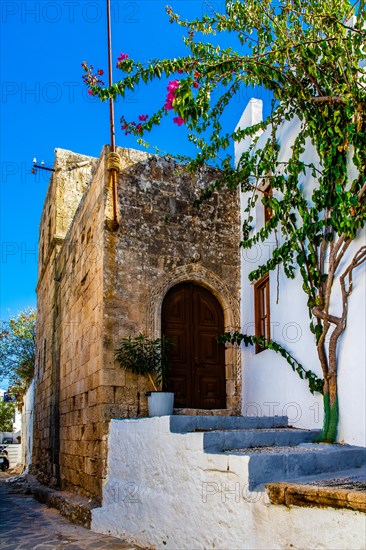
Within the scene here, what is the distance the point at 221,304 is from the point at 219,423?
2.43m

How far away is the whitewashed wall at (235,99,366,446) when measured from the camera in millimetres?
5078

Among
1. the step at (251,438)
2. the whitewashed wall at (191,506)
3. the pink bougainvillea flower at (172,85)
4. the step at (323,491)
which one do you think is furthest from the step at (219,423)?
the pink bougainvillea flower at (172,85)

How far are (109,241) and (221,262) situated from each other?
5.73 feet

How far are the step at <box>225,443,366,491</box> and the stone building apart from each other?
244 cm

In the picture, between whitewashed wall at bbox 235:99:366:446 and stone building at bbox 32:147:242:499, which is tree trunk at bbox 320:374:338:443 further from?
stone building at bbox 32:147:242:499

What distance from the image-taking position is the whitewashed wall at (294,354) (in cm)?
508

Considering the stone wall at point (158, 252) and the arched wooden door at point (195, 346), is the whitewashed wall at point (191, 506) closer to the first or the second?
the stone wall at point (158, 252)

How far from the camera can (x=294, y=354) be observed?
6199mm

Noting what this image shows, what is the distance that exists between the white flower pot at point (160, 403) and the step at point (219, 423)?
90cm

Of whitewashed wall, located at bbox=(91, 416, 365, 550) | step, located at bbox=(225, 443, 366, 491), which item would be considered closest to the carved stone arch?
whitewashed wall, located at bbox=(91, 416, 365, 550)

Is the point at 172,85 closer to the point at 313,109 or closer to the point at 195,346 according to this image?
the point at 313,109

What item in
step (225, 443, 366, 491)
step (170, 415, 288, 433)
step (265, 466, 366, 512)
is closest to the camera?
step (265, 466, 366, 512)

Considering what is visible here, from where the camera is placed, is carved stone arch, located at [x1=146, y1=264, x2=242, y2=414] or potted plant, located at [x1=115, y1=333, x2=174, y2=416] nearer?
potted plant, located at [x1=115, y1=333, x2=174, y2=416]

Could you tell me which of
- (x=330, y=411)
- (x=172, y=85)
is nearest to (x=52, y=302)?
(x=172, y=85)
